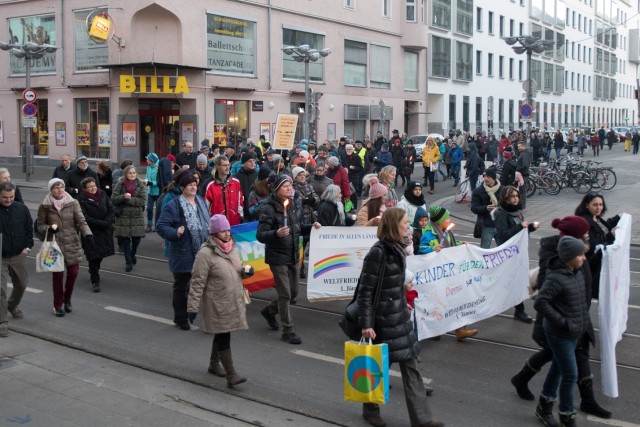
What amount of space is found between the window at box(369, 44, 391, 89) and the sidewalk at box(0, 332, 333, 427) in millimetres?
36665

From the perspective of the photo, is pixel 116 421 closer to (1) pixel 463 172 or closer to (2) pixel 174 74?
(1) pixel 463 172

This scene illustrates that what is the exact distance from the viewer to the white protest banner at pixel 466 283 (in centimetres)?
800

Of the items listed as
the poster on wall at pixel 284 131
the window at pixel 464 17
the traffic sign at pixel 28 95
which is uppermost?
the window at pixel 464 17

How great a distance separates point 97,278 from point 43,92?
2585cm

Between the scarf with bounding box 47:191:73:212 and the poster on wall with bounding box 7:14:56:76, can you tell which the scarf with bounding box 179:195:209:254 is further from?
the poster on wall with bounding box 7:14:56:76

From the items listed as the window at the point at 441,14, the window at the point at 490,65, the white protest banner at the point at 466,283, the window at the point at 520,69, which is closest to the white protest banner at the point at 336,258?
the white protest banner at the point at 466,283

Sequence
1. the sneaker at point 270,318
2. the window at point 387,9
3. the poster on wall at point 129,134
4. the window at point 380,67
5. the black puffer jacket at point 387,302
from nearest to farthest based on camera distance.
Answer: the black puffer jacket at point 387,302 < the sneaker at point 270,318 < the poster on wall at point 129,134 < the window at point 380,67 < the window at point 387,9

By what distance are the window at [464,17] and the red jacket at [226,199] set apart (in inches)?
1721

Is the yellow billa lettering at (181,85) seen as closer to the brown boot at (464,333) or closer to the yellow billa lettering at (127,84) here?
the yellow billa lettering at (127,84)

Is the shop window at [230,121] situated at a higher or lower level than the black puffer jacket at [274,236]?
higher

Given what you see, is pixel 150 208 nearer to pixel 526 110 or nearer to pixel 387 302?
pixel 387 302

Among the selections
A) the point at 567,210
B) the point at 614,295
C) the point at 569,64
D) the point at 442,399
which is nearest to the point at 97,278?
the point at 442,399

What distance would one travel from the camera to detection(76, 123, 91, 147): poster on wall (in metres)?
32.9

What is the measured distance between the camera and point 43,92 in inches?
1353
